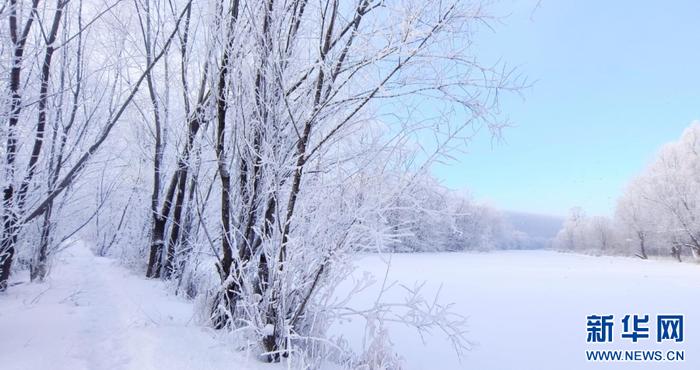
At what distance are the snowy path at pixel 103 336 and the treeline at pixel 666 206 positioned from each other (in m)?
31.7

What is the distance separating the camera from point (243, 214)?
9.43 ft

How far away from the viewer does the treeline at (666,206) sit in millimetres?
25109

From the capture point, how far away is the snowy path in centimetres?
219

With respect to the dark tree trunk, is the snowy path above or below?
below

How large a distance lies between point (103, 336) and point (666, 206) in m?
33.2

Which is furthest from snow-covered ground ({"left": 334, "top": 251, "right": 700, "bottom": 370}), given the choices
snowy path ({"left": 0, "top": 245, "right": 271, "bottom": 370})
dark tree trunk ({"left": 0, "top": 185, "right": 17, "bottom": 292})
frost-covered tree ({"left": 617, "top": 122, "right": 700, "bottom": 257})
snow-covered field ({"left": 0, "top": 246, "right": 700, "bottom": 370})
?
frost-covered tree ({"left": 617, "top": 122, "right": 700, "bottom": 257})

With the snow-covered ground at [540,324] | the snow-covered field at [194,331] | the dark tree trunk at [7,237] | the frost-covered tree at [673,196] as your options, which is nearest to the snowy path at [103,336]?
the snow-covered field at [194,331]

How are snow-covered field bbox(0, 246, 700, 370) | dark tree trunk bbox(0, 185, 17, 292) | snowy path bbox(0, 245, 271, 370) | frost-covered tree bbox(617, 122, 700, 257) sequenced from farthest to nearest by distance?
frost-covered tree bbox(617, 122, 700, 257) → dark tree trunk bbox(0, 185, 17, 292) → snow-covered field bbox(0, 246, 700, 370) → snowy path bbox(0, 245, 271, 370)

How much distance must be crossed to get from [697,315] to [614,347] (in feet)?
10.5

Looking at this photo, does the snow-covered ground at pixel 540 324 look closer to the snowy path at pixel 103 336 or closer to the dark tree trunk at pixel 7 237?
the snowy path at pixel 103 336

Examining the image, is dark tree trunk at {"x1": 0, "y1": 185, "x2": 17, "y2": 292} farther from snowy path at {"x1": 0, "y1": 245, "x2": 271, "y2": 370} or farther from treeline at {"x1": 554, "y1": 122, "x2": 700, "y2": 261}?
treeline at {"x1": 554, "y1": 122, "x2": 700, "y2": 261}

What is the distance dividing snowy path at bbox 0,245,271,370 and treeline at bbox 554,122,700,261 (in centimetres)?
3169

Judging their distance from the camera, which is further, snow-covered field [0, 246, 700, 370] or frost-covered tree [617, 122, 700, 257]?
frost-covered tree [617, 122, 700, 257]

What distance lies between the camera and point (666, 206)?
26.1m
